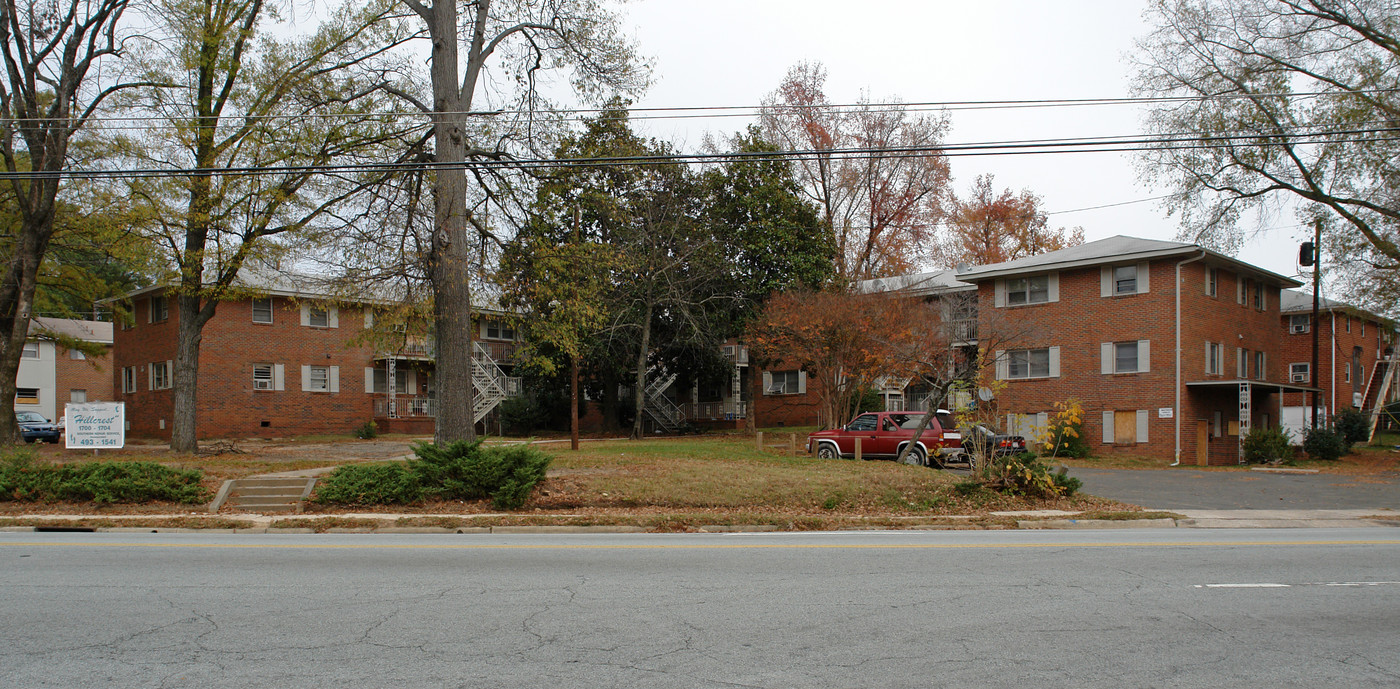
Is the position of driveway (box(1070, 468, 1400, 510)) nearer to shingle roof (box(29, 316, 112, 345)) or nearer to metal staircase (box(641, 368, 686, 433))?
metal staircase (box(641, 368, 686, 433))

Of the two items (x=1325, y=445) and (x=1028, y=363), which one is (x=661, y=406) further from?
(x=1325, y=445)

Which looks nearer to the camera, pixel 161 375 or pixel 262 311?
pixel 262 311

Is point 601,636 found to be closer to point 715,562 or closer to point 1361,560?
point 715,562

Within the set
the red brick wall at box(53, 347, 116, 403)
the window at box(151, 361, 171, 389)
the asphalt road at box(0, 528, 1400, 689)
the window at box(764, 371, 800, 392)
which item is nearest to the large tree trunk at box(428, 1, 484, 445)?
the asphalt road at box(0, 528, 1400, 689)

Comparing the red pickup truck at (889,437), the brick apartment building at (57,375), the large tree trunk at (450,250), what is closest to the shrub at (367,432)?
the red pickup truck at (889,437)

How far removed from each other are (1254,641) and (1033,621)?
60.2 inches

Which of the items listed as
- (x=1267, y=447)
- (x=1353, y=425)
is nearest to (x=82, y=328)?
(x=1267, y=447)

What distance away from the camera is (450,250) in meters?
18.2

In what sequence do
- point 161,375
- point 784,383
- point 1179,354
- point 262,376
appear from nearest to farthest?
point 1179,354
point 262,376
point 161,375
point 784,383

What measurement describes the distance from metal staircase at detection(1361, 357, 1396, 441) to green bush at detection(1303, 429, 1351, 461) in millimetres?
11072

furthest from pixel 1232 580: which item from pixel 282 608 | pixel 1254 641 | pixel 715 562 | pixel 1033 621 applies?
pixel 282 608

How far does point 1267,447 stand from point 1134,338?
5.56 meters

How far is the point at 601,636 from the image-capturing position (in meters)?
6.53

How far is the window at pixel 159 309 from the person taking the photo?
37.7 m
